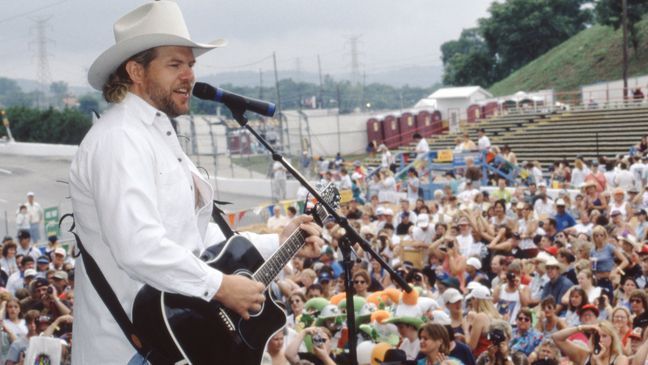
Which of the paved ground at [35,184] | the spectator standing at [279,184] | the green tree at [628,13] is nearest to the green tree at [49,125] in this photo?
the paved ground at [35,184]

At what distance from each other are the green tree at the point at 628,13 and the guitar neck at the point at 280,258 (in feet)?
158

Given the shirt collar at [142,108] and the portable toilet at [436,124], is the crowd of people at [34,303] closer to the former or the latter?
the shirt collar at [142,108]

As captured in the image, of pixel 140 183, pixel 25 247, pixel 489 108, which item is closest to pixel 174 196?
pixel 140 183

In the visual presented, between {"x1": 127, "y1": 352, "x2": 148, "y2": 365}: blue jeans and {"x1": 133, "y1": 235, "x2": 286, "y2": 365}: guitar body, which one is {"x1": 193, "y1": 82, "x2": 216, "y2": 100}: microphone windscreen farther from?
{"x1": 127, "y1": 352, "x2": 148, "y2": 365}: blue jeans

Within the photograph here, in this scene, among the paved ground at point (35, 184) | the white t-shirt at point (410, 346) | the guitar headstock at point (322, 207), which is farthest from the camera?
the paved ground at point (35, 184)

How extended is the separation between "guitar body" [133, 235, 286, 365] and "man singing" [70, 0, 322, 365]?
75mm

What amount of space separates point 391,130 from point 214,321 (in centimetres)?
4163

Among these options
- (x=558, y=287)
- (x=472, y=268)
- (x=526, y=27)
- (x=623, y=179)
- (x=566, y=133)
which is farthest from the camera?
(x=526, y=27)

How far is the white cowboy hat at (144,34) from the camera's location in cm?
250

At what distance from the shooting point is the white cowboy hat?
250 centimetres

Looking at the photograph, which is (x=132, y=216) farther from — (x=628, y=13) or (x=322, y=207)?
(x=628, y=13)

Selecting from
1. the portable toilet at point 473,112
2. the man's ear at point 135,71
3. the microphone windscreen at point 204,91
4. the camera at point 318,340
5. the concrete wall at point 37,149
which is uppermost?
the man's ear at point 135,71

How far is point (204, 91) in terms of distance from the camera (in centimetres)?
310

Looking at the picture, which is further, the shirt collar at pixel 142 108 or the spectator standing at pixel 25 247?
the spectator standing at pixel 25 247
